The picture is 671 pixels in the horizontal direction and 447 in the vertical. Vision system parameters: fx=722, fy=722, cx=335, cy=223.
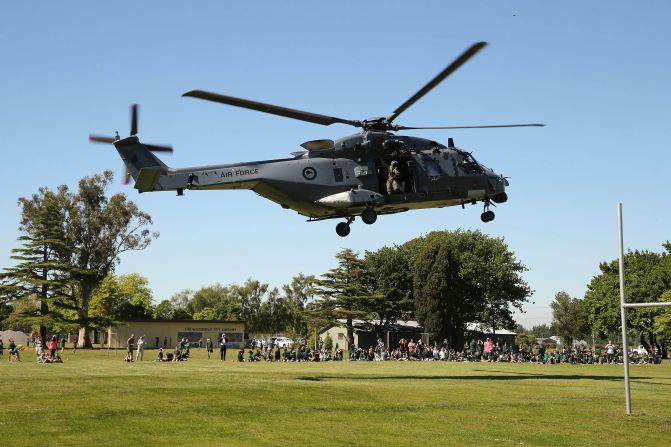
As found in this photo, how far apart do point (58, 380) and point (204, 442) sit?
39.6 feet

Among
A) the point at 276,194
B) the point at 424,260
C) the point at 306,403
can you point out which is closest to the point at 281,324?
the point at 424,260

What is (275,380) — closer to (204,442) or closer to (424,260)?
(204,442)

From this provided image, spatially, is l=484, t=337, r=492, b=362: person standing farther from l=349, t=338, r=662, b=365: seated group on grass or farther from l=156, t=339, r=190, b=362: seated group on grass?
l=156, t=339, r=190, b=362: seated group on grass

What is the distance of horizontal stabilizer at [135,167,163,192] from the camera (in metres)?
26.5

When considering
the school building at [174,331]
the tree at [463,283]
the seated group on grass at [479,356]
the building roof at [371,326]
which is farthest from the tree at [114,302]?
the seated group on grass at [479,356]

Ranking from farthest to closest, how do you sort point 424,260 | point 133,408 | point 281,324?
1. point 281,324
2. point 424,260
3. point 133,408

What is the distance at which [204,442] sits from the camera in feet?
45.0

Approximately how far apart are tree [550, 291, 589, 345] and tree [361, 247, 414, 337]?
57459mm

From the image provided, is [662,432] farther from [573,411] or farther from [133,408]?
[133,408]

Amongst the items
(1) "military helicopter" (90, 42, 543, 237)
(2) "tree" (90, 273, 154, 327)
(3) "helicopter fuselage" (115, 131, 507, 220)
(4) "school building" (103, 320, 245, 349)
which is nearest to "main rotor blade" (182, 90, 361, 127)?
(1) "military helicopter" (90, 42, 543, 237)

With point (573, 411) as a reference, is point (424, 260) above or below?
above

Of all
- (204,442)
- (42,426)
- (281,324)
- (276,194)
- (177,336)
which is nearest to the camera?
(204,442)

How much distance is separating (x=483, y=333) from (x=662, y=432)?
7200 cm

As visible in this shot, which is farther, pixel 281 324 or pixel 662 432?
pixel 281 324
